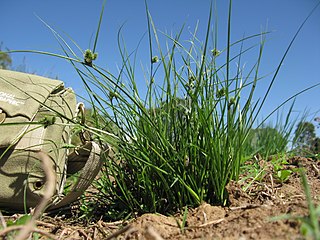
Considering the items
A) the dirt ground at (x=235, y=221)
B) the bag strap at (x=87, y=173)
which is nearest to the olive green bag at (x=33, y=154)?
the bag strap at (x=87, y=173)

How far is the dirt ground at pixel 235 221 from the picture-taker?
71 centimetres

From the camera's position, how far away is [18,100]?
5.73 ft

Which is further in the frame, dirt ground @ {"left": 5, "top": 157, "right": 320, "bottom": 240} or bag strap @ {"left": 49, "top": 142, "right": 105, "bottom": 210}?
bag strap @ {"left": 49, "top": 142, "right": 105, "bottom": 210}

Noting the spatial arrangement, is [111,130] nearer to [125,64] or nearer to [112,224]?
[125,64]

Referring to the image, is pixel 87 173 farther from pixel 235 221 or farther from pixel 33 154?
pixel 235 221

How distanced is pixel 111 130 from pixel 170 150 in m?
0.38

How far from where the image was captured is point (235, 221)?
0.90 meters

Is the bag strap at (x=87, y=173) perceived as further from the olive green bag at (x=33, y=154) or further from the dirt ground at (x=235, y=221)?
the dirt ground at (x=235, y=221)

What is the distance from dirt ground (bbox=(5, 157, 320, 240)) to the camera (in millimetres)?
713

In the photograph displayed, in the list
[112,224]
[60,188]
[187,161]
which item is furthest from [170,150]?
[60,188]

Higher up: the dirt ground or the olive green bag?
the olive green bag

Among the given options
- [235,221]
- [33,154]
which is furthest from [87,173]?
[235,221]

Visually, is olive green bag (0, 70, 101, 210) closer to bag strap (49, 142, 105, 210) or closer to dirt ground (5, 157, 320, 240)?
bag strap (49, 142, 105, 210)

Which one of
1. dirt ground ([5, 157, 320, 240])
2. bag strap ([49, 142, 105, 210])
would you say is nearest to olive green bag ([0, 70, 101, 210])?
bag strap ([49, 142, 105, 210])
